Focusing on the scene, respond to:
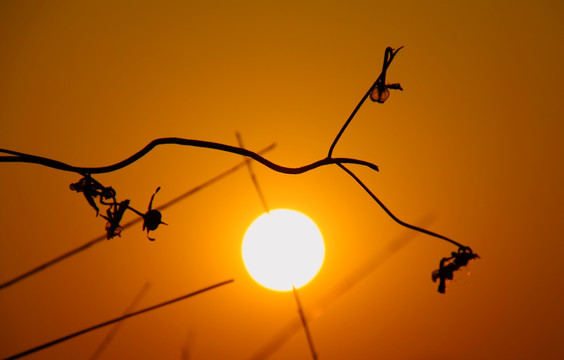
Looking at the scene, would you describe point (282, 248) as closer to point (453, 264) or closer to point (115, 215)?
point (453, 264)

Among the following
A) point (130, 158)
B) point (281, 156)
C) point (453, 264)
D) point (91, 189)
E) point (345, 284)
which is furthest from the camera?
point (345, 284)

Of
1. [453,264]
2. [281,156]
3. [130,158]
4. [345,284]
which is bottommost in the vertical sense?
[453,264]

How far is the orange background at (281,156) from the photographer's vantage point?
1.74 m

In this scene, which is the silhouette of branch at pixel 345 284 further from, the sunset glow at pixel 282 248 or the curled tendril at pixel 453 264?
the curled tendril at pixel 453 264

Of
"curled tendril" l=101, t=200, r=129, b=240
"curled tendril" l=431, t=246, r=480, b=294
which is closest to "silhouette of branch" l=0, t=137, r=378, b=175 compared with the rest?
"curled tendril" l=101, t=200, r=129, b=240

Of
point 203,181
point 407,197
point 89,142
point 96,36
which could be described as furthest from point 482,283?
point 96,36

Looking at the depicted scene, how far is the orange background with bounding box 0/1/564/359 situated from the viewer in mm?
1739

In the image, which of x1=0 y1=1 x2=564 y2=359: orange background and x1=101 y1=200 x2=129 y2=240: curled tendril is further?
x1=0 y1=1 x2=564 y2=359: orange background

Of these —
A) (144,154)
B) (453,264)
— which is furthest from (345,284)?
(144,154)

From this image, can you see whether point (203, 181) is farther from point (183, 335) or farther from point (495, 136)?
point (495, 136)

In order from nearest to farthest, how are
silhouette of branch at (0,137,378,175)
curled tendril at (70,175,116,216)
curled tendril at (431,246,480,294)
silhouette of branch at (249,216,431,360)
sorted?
silhouette of branch at (0,137,378,175) < curled tendril at (70,175,116,216) < curled tendril at (431,246,480,294) < silhouette of branch at (249,216,431,360)

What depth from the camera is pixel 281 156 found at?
191cm

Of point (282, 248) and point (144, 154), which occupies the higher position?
point (282, 248)

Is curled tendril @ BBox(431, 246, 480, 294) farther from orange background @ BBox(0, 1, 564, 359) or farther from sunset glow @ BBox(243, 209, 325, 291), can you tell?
orange background @ BBox(0, 1, 564, 359)
